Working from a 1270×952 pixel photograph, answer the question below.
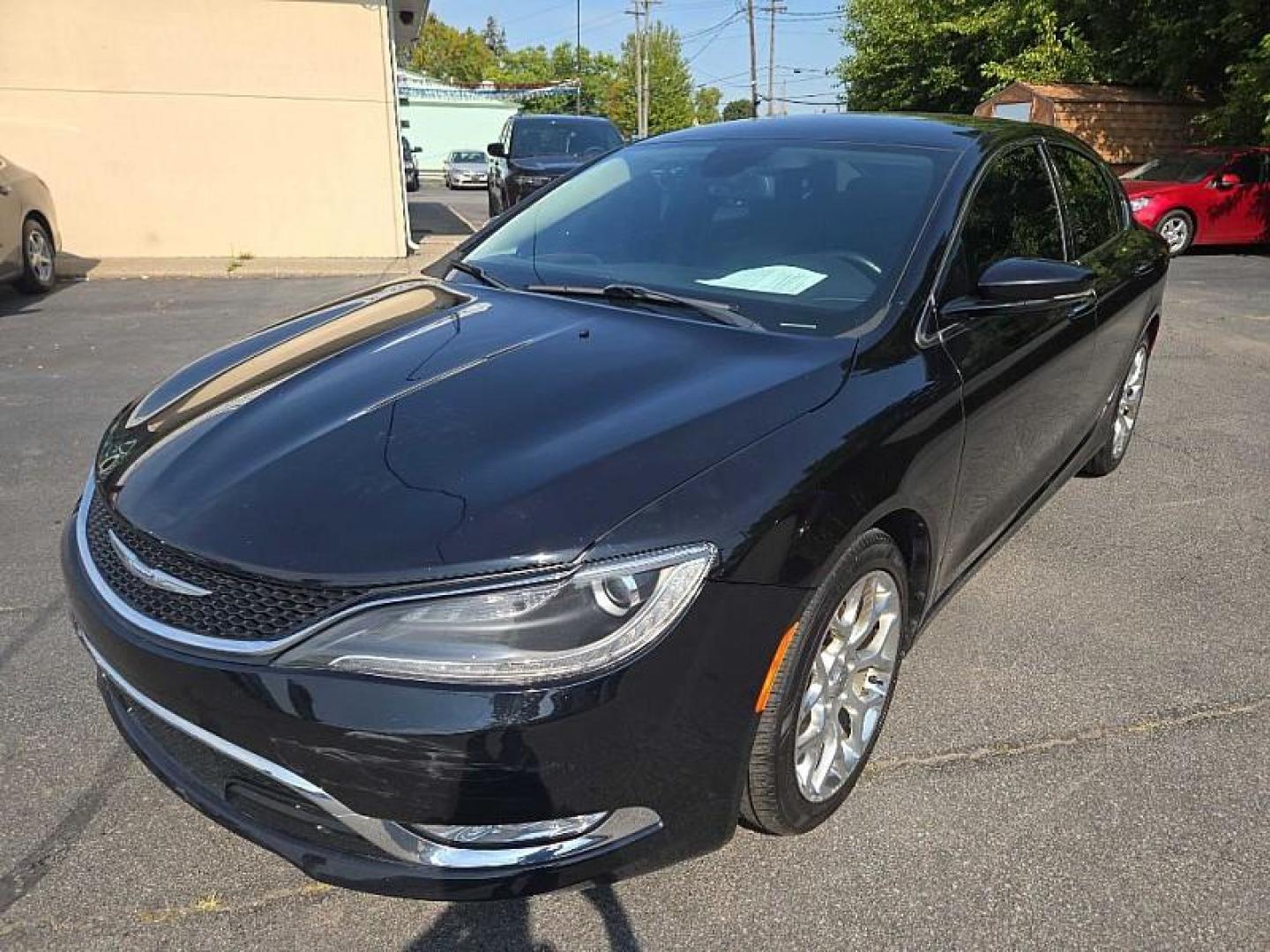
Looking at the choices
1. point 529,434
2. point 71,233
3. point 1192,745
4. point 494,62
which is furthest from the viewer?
point 494,62

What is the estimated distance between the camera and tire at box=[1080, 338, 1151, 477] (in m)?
4.45

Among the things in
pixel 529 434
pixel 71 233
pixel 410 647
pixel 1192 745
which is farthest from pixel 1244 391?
pixel 71 233

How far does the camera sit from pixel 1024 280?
2.55 metres

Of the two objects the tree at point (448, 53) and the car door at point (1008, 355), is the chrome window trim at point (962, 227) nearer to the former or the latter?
the car door at point (1008, 355)

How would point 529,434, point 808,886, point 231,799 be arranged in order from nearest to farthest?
point 231,799 → point 529,434 → point 808,886

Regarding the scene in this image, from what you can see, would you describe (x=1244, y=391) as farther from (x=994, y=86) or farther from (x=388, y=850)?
(x=994, y=86)

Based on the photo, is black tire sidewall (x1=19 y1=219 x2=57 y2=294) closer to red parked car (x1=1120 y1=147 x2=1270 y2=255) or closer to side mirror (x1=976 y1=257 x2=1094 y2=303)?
side mirror (x1=976 y1=257 x2=1094 y2=303)

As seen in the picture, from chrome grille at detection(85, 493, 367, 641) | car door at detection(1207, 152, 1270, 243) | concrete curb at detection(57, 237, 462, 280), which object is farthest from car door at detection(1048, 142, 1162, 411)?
car door at detection(1207, 152, 1270, 243)

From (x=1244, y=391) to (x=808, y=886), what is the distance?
571 centimetres

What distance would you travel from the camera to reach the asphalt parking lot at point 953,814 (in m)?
2.00

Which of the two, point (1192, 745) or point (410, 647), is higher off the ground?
point (410, 647)

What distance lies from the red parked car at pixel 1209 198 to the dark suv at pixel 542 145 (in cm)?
759

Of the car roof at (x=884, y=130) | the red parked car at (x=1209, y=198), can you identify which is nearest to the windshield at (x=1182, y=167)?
the red parked car at (x=1209, y=198)

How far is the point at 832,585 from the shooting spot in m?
2.02
